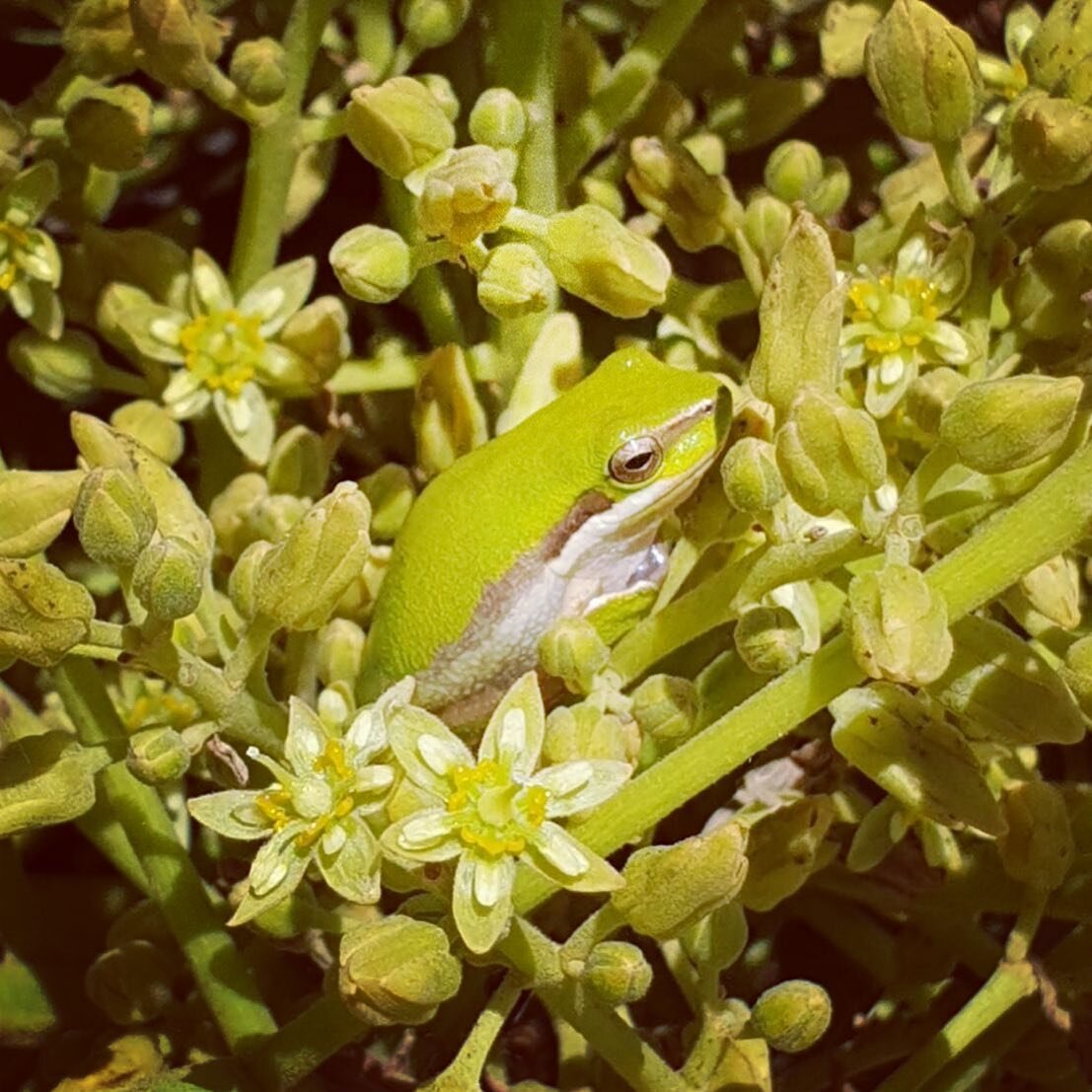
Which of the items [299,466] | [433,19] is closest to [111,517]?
[299,466]

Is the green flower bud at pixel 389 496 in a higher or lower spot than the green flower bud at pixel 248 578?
lower

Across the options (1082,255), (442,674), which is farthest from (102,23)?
(1082,255)

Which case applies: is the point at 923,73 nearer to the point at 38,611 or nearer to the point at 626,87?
the point at 626,87

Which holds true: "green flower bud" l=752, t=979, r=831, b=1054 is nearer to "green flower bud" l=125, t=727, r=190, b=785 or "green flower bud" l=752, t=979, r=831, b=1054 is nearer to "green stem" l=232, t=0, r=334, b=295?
"green flower bud" l=125, t=727, r=190, b=785

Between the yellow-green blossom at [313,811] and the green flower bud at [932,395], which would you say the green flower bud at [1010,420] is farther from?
the yellow-green blossom at [313,811]

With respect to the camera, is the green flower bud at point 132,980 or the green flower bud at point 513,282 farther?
the green flower bud at point 132,980

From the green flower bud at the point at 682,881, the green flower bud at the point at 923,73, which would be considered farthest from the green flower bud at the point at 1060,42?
the green flower bud at the point at 682,881

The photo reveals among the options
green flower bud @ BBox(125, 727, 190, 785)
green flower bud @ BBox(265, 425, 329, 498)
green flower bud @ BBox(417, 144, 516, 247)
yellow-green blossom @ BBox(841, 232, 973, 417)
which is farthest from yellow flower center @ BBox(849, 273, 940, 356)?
green flower bud @ BBox(125, 727, 190, 785)
